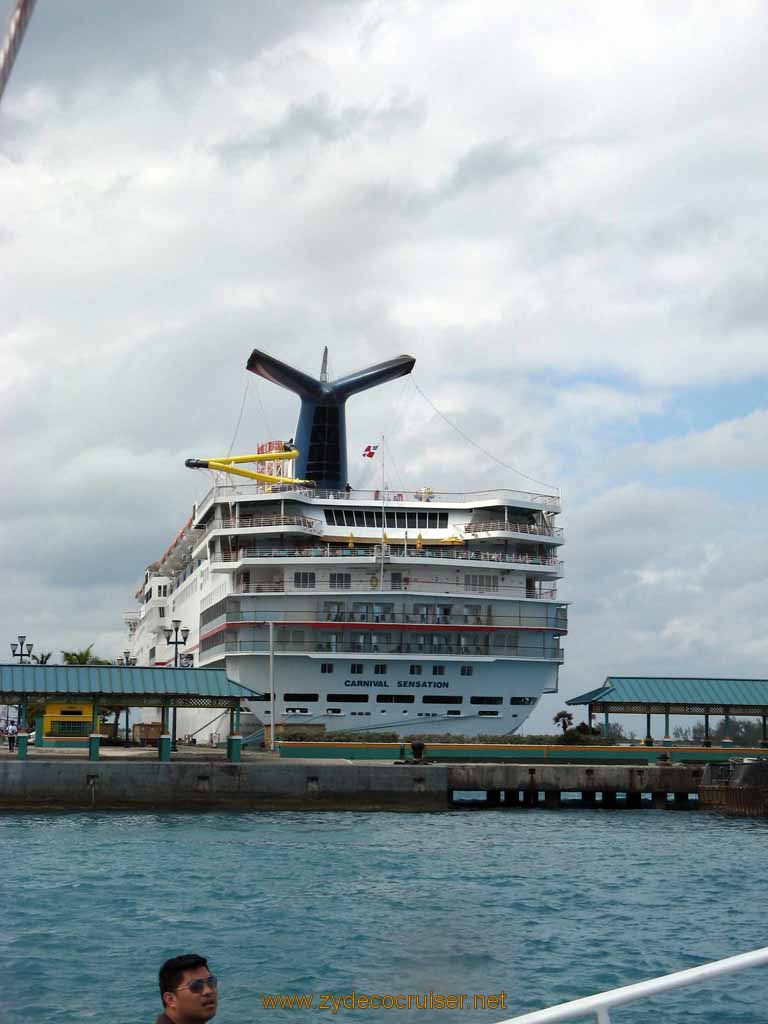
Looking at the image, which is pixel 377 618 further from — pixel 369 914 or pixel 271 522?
pixel 369 914

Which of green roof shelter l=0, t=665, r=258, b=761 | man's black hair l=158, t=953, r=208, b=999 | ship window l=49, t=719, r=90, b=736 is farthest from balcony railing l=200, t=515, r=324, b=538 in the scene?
man's black hair l=158, t=953, r=208, b=999

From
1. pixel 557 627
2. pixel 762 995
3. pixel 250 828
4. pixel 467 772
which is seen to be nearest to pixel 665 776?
pixel 467 772

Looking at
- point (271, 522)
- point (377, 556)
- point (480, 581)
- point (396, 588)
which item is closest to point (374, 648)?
point (396, 588)

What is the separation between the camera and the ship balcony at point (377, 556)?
204 feet

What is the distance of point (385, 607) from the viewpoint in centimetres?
6175

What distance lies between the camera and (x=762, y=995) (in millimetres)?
17562

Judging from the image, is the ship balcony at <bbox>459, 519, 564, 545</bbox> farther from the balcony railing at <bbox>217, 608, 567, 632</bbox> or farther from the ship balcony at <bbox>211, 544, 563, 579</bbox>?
the balcony railing at <bbox>217, 608, 567, 632</bbox>

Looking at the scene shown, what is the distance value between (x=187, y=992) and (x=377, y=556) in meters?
55.2

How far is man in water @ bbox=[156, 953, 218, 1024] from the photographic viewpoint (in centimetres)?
657

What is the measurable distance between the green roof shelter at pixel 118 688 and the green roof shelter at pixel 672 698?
53.5ft

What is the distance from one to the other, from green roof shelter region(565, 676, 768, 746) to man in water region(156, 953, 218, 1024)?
49.3 meters

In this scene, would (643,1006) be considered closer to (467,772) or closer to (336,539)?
(467,772)

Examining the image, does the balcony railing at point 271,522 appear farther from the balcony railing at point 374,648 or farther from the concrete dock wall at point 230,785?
the concrete dock wall at point 230,785

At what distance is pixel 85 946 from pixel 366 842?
1520cm
